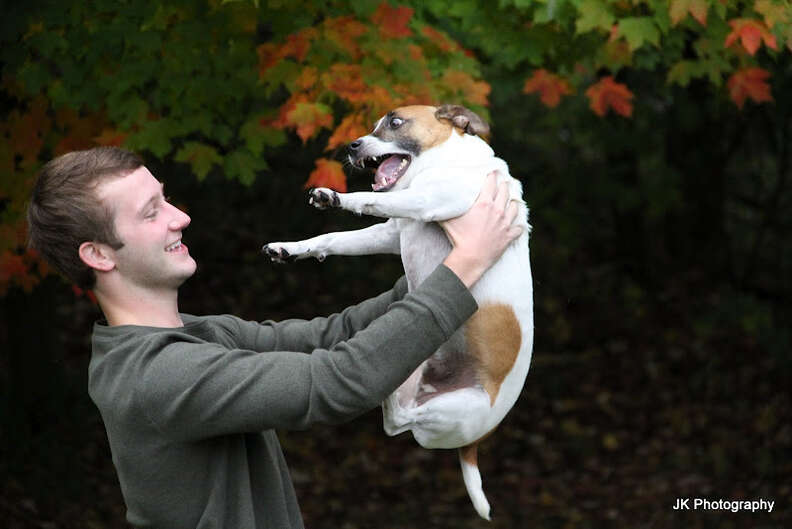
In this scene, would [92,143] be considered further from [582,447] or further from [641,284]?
[641,284]

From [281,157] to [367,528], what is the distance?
133 inches

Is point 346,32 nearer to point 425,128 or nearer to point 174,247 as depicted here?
point 425,128

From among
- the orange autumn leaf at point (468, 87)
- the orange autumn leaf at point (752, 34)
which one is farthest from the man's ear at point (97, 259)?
the orange autumn leaf at point (752, 34)

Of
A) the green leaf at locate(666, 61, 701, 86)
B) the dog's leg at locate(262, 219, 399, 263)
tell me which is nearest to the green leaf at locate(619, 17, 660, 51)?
the green leaf at locate(666, 61, 701, 86)

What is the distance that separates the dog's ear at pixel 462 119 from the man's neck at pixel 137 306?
74 cm

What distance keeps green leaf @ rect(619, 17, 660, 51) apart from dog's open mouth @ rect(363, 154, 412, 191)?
1995mm

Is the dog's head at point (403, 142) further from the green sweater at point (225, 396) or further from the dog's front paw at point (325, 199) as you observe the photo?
the green sweater at point (225, 396)

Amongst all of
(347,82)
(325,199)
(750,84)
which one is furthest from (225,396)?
(750,84)

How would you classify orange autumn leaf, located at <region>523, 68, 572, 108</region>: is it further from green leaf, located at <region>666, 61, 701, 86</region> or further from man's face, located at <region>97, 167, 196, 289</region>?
man's face, located at <region>97, 167, 196, 289</region>

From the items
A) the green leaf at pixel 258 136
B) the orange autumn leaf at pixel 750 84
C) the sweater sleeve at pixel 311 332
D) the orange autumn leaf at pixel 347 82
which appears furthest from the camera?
the orange autumn leaf at pixel 750 84

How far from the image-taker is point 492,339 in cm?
206

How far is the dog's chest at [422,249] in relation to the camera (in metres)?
2.14

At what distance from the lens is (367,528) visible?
6.37m

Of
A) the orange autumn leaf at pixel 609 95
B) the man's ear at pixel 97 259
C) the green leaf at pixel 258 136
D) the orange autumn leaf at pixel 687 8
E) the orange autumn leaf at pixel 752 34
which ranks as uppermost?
the man's ear at pixel 97 259
